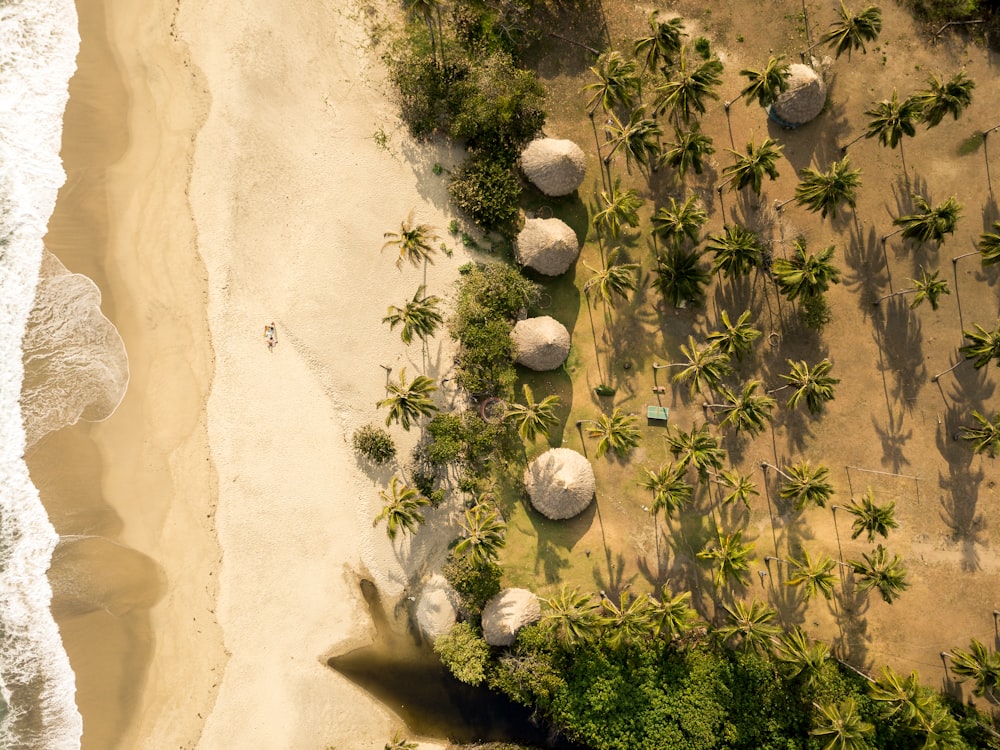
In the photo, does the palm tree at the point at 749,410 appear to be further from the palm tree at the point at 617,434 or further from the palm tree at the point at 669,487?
the palm tree at the point at 617,434

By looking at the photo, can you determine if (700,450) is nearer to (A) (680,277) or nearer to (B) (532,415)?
(B) (532,415)

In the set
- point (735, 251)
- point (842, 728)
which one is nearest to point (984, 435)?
point (735, 251)

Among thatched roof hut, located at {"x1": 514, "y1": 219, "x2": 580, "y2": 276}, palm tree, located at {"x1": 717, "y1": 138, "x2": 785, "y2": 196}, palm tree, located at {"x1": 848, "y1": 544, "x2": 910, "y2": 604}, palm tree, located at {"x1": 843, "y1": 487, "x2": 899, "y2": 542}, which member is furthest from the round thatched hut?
palm tree, located at {"x1": 848, "y1": 544, "x2": 910, "y2": 604}

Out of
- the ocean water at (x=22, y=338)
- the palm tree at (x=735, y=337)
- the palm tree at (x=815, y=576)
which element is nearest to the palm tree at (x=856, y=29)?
the palm tree at (x=735, y=337)

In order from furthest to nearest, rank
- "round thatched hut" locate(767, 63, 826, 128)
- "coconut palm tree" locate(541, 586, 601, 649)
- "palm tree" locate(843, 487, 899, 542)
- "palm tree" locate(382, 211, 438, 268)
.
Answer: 1. "round thatched hut" locate(767, 63, 826, 128)
2. "palm tree" locate(382, 211, 438, 268)
3. "palm tree" locate(843, 487, 899, 542)
4. "coconut palm tree" locate(541, 586, 601, 649)

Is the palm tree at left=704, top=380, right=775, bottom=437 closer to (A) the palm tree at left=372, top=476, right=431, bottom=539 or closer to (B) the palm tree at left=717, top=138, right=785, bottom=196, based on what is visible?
(B) the palm tree at left=717, top=138, right=785, bottom=196

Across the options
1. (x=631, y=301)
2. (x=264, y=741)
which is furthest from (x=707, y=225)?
(x=264, y=741)

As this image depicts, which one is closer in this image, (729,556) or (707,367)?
(729,556)
